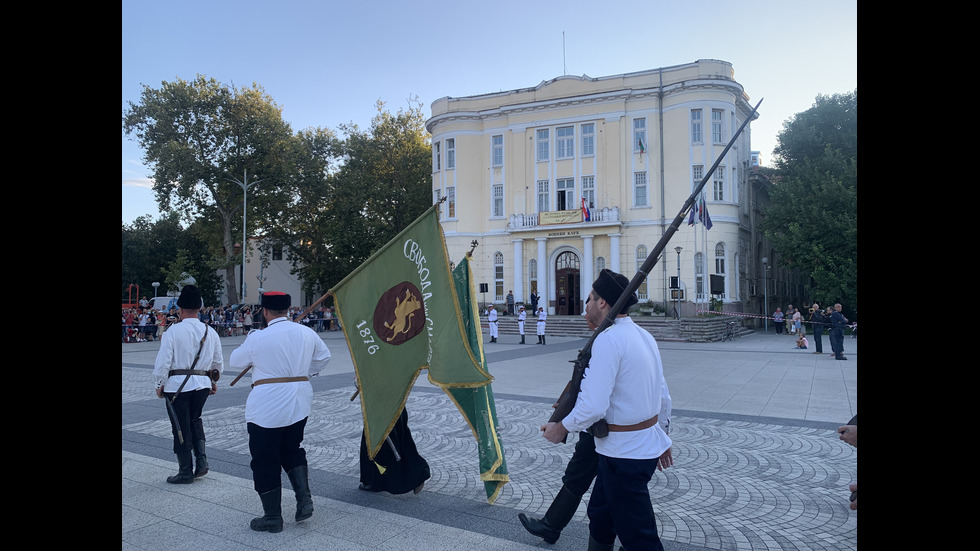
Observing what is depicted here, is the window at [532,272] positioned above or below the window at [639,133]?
below

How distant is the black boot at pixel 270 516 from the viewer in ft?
15.0

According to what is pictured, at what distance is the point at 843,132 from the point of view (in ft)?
116

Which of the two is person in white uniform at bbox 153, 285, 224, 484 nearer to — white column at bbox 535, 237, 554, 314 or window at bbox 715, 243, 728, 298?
white column at bbox 535, 237, 554, 314

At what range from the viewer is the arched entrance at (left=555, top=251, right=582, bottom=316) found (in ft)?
122

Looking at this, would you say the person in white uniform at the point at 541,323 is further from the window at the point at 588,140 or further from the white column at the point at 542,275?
the window at the point at 588,140

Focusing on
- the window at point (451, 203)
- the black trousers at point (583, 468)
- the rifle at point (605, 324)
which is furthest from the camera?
the window at point (451, 203)

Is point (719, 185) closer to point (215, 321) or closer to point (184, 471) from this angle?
point (215, 321)

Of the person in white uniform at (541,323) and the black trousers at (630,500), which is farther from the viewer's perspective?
the person in white uniform at (541,323)

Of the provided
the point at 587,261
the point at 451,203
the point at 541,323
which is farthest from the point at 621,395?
the point at 451,203

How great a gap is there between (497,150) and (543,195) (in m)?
4.51

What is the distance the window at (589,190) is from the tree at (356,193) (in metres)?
12.2

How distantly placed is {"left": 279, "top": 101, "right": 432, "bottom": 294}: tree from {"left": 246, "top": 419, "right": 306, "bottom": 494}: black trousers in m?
37.2

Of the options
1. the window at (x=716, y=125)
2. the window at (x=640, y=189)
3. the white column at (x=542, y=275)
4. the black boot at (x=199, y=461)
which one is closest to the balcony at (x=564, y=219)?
the white column at (x=542, y=275)

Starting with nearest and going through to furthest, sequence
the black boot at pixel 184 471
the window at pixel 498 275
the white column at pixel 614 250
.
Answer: the black boot at pixel 184 471 < the white column at pixel 614 250 < the window at pixel 498 275
